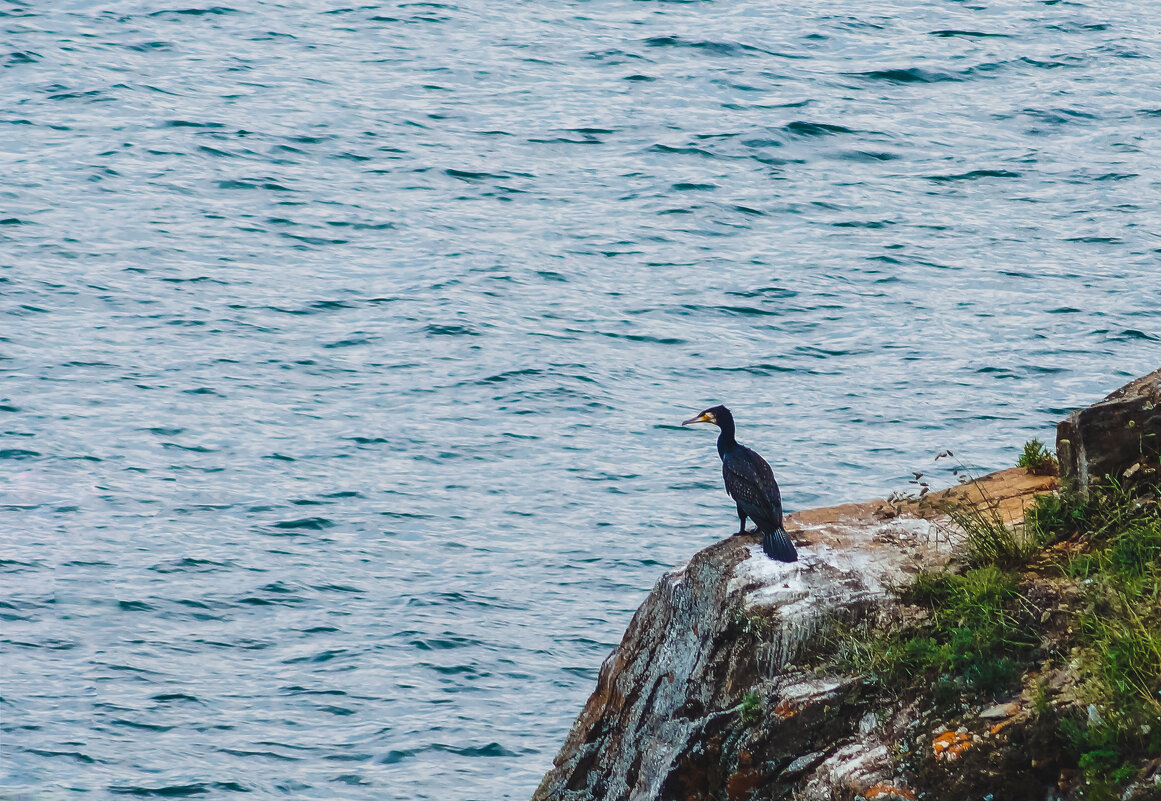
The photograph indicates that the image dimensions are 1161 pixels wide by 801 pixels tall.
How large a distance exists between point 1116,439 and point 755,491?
7.31ft

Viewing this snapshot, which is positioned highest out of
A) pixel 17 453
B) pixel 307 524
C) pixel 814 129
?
pixel 814 129

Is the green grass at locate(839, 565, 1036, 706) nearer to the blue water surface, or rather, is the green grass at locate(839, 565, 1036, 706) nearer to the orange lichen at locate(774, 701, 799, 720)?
the orange lichen at locate(774, 701, 799, 720)

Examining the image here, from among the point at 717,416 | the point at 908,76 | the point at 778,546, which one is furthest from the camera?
the point at 908,76

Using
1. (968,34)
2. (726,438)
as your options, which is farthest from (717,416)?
(968,34)

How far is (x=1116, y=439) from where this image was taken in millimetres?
8227

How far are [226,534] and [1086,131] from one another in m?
20.6

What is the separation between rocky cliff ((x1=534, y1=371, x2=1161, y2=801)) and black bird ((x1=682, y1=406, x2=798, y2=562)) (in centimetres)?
11

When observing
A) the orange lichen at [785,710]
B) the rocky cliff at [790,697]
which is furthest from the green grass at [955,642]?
the orange lichen at [785,710]

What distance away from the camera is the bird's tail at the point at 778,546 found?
8664 mm

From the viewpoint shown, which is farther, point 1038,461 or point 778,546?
point 1038,461

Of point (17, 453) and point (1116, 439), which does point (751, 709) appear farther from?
point (17, 453)

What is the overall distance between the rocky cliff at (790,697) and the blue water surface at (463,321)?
3639 millimetres

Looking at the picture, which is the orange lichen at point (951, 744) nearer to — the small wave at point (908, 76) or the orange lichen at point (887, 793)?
the orange lichen at point (887, 793)

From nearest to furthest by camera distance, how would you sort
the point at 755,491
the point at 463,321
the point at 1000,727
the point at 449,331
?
the point at 1000,727 < the point at 755,491 < the point at 449,331 < the point at 463,321
